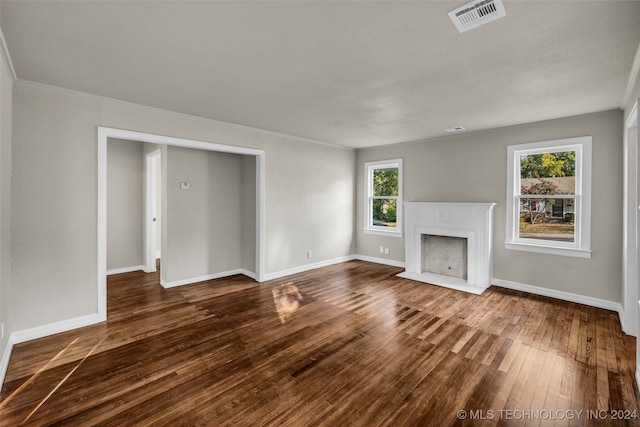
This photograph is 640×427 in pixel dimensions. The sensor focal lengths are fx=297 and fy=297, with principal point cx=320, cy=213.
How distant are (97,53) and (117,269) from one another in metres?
4.55

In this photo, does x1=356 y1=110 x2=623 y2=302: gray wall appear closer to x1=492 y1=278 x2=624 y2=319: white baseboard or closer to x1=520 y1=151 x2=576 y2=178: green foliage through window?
x1=492 y1=278 x2=624 y2=319: white baseboard

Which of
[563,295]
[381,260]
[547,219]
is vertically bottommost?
[563,295]

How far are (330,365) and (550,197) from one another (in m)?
4.01

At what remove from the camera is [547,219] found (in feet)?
14.4

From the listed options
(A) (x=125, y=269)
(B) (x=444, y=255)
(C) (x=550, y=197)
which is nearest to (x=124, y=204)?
(A) (x=125, y=269)

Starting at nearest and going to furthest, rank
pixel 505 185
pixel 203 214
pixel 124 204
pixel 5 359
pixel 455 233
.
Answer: pixel 5 359 → pixel 505 185 → pixel 455 233 → pixel 203 214 → pixel 124 204

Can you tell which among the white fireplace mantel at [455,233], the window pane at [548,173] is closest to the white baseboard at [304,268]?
the white fireplace mantel at [455,233]

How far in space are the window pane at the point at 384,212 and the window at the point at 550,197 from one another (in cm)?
219

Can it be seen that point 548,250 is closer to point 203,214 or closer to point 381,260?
point 381,260

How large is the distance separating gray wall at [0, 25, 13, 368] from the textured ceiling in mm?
264

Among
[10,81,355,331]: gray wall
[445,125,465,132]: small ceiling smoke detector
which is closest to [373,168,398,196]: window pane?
[445,125,465,132]: small ceiling smoke detector

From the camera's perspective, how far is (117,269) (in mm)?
5641

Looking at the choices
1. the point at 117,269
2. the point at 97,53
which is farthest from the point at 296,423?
the point at 117,269

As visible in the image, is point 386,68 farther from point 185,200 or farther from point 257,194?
point 185,200
